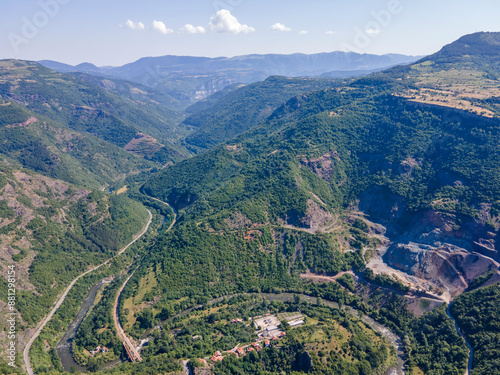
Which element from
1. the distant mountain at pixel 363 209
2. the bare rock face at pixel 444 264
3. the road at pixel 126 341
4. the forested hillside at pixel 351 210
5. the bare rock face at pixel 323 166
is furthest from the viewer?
the bare rock face at pixel 323 166

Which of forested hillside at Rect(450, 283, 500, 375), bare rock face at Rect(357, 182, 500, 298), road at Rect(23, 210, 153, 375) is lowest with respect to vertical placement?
road at Rect(23, 210, 153, 375)

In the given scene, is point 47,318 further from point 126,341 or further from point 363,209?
point 363,209

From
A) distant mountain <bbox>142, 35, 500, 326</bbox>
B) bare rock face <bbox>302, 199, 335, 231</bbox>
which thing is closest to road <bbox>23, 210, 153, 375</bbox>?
distant mountain <bbox>142, 35, 500, 326</bbox>

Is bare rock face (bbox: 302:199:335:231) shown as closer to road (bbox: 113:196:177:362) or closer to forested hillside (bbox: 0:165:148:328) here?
road (bbox: 113:196:177:362)

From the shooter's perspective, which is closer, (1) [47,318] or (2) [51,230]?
(1) [47,318]

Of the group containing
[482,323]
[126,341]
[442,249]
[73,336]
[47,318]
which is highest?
[442,249]

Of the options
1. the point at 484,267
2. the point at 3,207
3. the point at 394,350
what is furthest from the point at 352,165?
the point at 3,207

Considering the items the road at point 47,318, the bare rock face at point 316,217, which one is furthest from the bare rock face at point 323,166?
the road at point 47,318

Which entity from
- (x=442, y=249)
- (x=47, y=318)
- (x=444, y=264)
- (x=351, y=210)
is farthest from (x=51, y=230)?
(x=442, y=249)

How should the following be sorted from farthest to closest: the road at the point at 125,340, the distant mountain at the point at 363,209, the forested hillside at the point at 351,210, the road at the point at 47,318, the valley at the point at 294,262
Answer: the distant mountain at the point at 363,209
the forested hillside at the point at 351,210
the road at the point at 125,340
the valley at the point at 294,262
the road at the point at 47,318

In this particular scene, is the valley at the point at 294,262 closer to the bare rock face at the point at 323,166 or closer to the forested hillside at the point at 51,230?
the forested hillside at the point at 51,230

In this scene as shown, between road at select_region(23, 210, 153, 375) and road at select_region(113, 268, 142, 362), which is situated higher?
road at select_region(23, 210, 153, 375)

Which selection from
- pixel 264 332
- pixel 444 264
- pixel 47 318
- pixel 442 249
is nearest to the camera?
pixel 264 332
